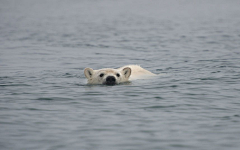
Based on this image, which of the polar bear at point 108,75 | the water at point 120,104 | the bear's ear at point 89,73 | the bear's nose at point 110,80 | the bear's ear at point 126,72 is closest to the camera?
the water at point 120,104

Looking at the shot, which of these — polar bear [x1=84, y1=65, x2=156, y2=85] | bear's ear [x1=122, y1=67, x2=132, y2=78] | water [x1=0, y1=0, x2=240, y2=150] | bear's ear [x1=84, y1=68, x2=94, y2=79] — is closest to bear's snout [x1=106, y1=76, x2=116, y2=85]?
polar bear [x1=84, y1=65, x2=156, y2=85]

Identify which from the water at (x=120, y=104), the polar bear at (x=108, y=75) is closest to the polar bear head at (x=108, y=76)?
the polar bear at (x=108, y=75)

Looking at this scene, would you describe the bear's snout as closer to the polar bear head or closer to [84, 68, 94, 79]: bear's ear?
the polar bear head

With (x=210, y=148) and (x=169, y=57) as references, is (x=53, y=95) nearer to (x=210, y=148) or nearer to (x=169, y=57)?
(x=210, y=148)

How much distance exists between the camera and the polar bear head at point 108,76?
51.2 ft

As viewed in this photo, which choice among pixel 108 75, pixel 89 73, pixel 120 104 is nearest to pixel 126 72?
pixel 108 75

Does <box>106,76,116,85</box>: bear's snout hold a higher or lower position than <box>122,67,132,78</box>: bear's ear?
lower

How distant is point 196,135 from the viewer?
9.82 m

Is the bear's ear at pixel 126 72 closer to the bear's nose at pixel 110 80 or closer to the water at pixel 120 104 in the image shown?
the water at pixel 120 104

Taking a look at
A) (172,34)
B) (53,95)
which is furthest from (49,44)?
(53,95)

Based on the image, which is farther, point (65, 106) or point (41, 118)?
point (65, 106)

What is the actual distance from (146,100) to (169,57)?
12.5 metres

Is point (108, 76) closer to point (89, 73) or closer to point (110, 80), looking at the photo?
point (110, 80)

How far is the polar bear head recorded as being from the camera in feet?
51.2
